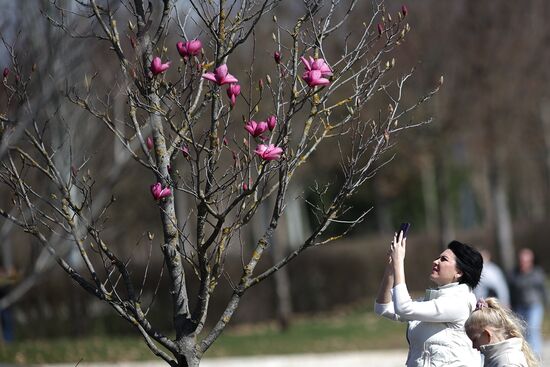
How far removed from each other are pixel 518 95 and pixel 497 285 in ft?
40.1

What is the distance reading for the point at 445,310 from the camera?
5945 mm

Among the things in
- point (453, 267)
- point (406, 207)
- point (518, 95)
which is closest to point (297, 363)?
point (453, 267)

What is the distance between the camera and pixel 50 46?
598 centimetres

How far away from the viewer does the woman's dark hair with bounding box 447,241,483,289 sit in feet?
19.9

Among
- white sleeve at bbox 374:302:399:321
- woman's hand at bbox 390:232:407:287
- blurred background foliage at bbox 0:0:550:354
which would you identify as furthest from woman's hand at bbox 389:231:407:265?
blurred background foliage at bbox 0:0:550:354

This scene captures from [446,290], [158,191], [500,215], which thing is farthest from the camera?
[500,215]

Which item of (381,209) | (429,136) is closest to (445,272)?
(429,136)

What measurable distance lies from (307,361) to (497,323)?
403 inches

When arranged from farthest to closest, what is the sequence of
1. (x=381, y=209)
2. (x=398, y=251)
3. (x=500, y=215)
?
(x=381, y=209)
(x=500, y=215)
(x=398, y=251)

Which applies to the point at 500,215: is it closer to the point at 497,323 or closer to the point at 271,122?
the point at 497,323

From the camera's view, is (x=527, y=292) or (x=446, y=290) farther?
(x=527, y=292)

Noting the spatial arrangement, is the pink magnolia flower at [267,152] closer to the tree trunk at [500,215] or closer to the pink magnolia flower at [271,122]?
the pink magnolia flower at [271,122]

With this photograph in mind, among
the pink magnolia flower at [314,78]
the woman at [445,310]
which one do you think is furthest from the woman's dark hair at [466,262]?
the pink magnolia flower at [314,78]

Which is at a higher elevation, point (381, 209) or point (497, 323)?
point (381, 209)
